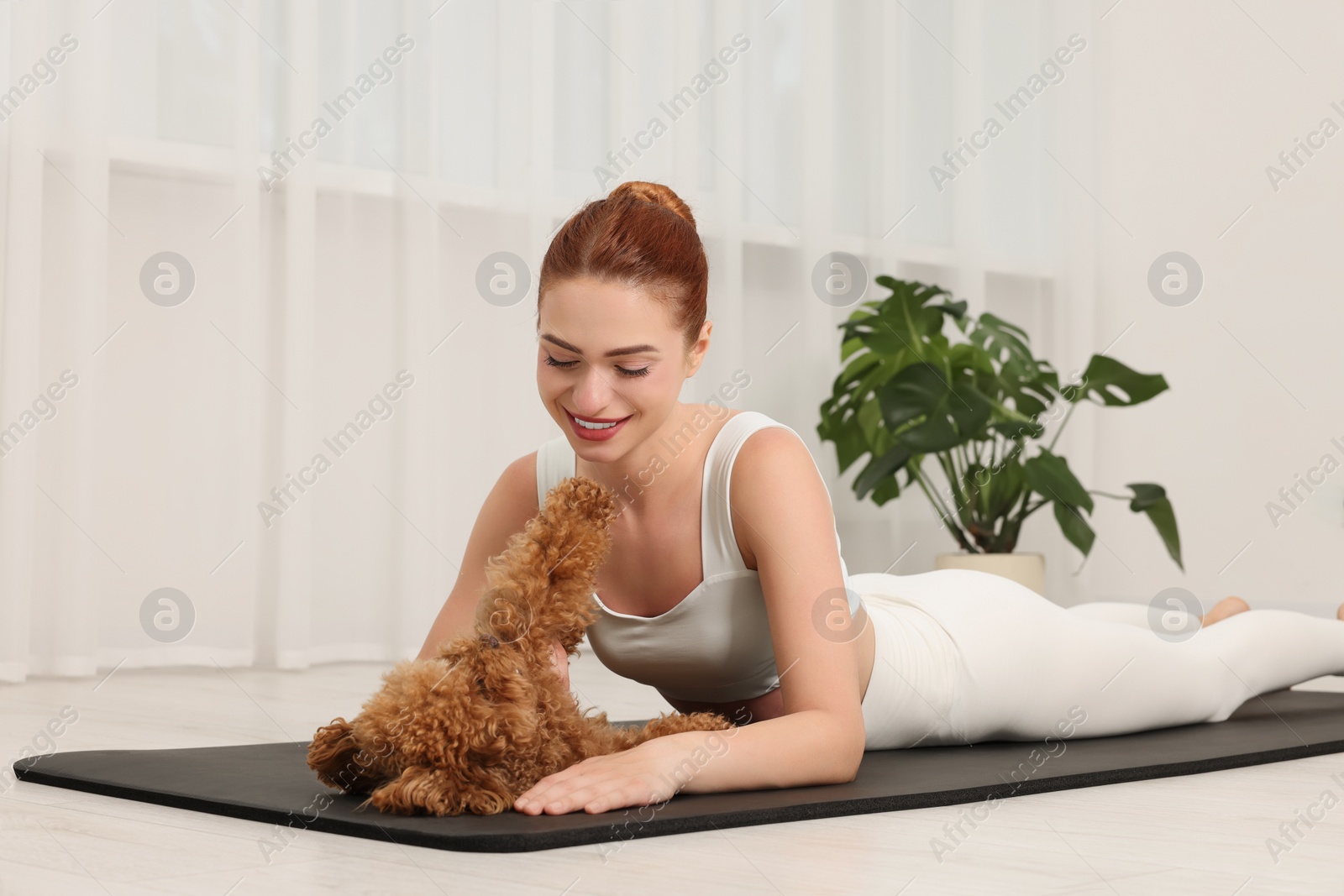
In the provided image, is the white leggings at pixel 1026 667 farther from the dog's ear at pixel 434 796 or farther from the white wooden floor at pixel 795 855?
the dog's ear at pixel 434 796

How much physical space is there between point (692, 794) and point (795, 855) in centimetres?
24

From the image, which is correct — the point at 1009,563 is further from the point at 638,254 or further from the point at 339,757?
the point at 339,757

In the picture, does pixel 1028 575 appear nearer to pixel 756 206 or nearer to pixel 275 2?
pixel 756 206

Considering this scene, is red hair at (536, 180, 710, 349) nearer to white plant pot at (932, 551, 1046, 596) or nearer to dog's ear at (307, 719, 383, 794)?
dog's ear at (307, 719, 383, 794)

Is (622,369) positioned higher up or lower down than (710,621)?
higher up

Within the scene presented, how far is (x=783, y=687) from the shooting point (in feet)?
4.68

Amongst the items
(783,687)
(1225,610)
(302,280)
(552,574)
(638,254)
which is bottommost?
(1225,610)

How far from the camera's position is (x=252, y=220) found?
122 inches

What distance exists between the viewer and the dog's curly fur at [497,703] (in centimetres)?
117

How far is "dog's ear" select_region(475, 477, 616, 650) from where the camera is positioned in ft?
4.04

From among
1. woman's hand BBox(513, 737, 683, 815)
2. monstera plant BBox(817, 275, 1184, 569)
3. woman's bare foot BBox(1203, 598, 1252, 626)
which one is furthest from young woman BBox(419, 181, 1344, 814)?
monstera plant BBox(817, 275, 1184, 569)

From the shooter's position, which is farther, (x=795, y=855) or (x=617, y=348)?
(x=617, y=348)

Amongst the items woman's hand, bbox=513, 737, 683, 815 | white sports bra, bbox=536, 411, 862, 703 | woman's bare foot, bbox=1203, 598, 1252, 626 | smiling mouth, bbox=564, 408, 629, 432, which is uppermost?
smiling mouth, bbox=564, 408, 629, 432

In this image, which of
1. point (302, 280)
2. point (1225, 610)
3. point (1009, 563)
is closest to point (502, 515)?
point (1225, 610)
